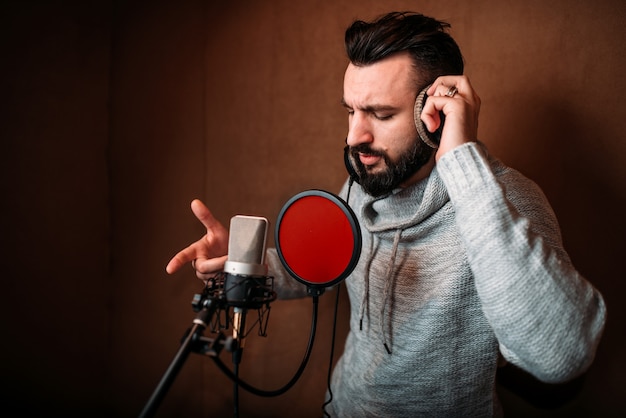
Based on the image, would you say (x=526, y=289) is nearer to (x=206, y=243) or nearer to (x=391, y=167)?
(x=391, y=167)

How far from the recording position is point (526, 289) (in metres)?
0.87

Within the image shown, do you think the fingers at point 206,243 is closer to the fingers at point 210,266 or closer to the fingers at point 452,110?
the fingers at point 210,266

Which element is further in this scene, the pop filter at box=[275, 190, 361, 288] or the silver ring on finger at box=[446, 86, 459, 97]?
the silver ring on finger at box=[446, 86, 459, 97]

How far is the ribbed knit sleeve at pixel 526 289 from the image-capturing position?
88cm

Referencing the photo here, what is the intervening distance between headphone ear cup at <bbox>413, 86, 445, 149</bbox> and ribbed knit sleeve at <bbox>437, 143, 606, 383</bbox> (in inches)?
9.0

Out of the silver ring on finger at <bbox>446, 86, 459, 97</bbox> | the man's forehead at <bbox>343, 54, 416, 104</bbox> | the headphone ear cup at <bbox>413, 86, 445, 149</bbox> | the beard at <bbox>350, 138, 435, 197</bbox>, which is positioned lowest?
the beard at <bbox>350, 138, 435, 197</bbox>

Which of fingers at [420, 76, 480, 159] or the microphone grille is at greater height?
fingers at [420, 76, 480, 159]

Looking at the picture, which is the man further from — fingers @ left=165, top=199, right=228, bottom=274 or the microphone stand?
the microphone stand

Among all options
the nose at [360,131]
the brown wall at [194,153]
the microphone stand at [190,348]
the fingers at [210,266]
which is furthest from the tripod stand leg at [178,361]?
the brown wall at [194,153]

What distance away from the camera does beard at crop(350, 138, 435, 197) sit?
1.29 metres

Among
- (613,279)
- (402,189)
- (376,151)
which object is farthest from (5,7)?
(613,279)

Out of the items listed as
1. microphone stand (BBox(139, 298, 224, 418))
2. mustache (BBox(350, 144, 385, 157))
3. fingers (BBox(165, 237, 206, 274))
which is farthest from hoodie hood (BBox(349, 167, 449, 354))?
microphone stand (BBox(139, 298, 224, 418))

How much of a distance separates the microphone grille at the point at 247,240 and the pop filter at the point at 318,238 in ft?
0.29

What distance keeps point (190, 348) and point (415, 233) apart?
0.74m
